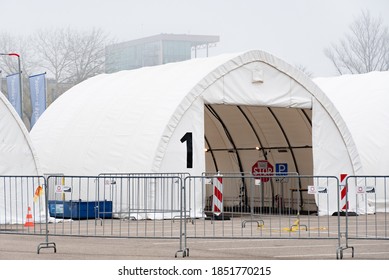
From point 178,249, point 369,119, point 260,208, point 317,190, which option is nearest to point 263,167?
point 369,119

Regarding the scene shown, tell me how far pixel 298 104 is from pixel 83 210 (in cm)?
737

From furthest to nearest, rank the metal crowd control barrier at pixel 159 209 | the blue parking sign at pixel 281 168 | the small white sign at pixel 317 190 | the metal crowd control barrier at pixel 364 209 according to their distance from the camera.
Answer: the blue parking sign at pixel 281 168, the metal crowd control barrier at pixel 364 209, the metal crowd control barrier at pixel 159 209, the small white sign at pixel 317 190

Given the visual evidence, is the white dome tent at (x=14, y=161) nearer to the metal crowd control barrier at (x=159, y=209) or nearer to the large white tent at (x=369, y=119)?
the metal crowd control barrier at (x=159, y=209)

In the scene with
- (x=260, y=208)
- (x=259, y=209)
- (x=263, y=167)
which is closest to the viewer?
(x=260, y=208)

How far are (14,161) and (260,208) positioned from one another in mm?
6475

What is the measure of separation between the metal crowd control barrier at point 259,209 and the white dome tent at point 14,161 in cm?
429

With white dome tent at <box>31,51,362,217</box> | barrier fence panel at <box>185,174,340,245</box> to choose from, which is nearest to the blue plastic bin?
white dome tent at <box>31,51,362,217</box>

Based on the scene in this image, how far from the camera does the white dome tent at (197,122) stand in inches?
1025

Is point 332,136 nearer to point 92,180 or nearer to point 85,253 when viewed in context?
point 92,180

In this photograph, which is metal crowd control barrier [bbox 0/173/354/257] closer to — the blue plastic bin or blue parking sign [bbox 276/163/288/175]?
the blue plastic bin

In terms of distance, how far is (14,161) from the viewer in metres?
24.2

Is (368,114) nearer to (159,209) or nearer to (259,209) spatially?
(259,209)

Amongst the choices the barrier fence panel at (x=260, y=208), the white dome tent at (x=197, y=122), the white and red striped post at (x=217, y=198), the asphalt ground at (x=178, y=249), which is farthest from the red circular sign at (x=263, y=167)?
the asphalt ground at (x=178, y=249)
